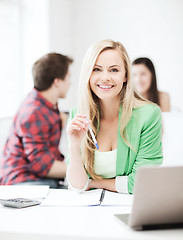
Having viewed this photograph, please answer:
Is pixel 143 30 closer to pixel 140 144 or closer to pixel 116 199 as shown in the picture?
pixel 140 144

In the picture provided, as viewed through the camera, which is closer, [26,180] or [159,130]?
[159,130]

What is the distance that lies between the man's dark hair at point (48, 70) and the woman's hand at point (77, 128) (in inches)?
45.5

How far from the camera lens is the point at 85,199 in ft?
4.35

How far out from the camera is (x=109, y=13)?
14.3 ft

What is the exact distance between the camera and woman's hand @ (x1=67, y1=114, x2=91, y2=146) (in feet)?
4.75

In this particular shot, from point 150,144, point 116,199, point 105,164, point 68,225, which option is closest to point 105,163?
point 105,164

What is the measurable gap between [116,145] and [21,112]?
96 centimetres

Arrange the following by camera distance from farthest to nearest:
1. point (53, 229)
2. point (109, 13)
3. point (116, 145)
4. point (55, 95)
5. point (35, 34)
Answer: point (109, 13), point (35, 34), point (55, 95), point (116, 145), point (53, 229)

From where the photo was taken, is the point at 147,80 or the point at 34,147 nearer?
the point at 34,147

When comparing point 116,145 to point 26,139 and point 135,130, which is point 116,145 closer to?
point 135,130

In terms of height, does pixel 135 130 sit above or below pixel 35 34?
below

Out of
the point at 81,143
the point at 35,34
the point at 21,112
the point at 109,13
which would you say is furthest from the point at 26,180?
the point at 109,13

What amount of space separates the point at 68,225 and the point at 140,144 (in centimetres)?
70

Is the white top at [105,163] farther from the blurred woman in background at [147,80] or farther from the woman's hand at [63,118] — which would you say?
the blurred woman in background at [147,80]
